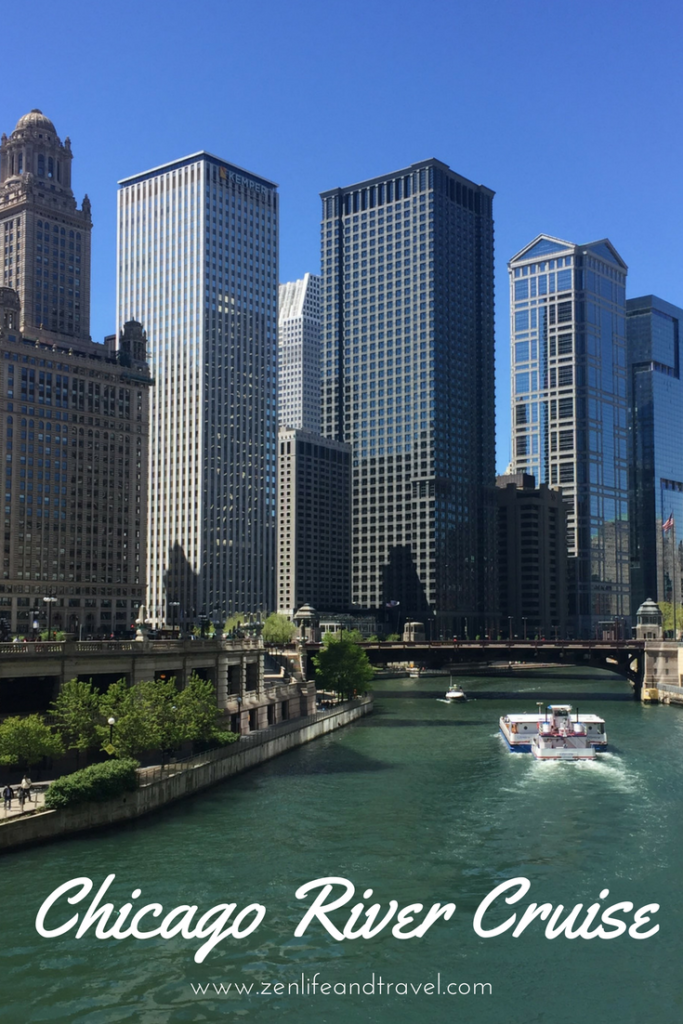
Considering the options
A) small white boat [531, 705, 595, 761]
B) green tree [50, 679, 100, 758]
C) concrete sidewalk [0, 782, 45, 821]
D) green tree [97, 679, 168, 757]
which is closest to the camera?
concrete sidewalk [0, 782, 45, 821]

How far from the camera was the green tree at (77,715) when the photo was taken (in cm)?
7700

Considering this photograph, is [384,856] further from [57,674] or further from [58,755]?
[57,674]

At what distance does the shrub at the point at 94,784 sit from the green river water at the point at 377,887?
8.84ft

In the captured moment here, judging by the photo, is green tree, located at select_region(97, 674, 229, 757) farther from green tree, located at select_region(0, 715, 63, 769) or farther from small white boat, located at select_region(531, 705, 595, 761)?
small white boat, located at select_region(531, 705, 595, 761)

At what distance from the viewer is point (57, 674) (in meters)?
83.2

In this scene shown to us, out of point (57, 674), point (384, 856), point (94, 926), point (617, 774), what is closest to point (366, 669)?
point (617, 774)

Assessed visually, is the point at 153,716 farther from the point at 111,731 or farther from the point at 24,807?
the point at 24,807

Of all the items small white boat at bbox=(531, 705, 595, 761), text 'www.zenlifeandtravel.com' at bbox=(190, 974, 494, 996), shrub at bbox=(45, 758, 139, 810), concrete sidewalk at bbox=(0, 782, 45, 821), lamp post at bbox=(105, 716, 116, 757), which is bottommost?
text 'www.zenlifeandtravel.com' at bbox=(190, 974, 494, 996)

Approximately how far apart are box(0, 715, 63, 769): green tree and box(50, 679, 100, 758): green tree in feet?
11.2

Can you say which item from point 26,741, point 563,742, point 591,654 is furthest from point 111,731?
point 591,654

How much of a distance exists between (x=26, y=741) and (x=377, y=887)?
2771cm

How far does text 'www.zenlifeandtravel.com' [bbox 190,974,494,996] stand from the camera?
43.9m

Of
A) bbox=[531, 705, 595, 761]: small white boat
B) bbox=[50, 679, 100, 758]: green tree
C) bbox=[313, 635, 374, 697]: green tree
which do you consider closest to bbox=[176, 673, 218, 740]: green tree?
bbox=[50, 679, 100, 758]: green tree

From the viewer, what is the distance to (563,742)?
10738cm
